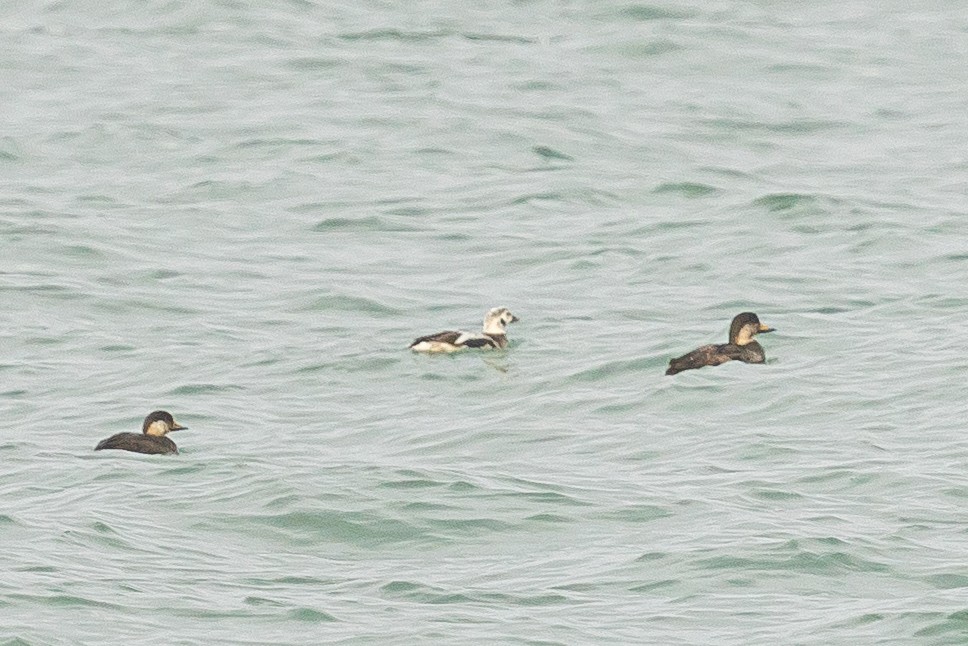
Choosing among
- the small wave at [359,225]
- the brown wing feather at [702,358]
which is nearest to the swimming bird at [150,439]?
the brown wing feather at [702,358]

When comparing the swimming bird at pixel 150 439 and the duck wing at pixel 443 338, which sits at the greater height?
the swimming bird at pixel 150 439

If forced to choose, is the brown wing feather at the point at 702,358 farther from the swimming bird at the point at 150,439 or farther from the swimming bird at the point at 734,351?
the swimming bird at the point at 150,439

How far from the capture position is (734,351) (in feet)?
51.1

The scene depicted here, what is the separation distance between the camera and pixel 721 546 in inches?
446

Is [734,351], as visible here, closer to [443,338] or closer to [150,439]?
[443,338]

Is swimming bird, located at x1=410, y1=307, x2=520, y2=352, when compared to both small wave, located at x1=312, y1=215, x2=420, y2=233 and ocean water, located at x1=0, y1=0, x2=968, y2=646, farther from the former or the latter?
small wave, located at x1=312, y1=215, x2=420, y2=233

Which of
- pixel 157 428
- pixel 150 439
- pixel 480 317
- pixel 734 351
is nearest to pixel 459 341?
pixel 480 317

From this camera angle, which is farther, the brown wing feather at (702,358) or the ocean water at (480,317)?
the brown wing feather at (702,358)

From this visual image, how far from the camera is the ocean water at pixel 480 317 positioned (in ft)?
35.6

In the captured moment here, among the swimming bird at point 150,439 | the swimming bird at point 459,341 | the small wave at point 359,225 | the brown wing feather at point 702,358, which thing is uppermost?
the swimming bird at point 150,439

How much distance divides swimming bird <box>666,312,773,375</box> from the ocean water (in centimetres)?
17

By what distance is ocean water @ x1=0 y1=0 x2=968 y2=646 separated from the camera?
10.9 m

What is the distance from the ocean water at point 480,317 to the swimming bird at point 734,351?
0.57 ft

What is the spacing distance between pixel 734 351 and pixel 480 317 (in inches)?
104
